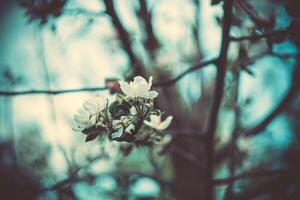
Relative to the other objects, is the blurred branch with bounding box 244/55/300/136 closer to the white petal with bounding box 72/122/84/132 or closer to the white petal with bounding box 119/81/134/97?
the white petal with bounding box 119/81/134/97

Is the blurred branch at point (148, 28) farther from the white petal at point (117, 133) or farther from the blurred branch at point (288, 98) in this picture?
the white petal at point (117, 133)

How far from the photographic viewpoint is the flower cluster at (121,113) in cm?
127

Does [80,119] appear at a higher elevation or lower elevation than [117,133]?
higher

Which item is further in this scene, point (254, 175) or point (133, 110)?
point (254, 175)

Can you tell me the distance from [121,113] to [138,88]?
138 mm

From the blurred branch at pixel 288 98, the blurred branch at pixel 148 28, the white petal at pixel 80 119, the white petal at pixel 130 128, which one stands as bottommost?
the white petal at pixel 130 128

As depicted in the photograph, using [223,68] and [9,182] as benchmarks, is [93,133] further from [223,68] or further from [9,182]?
[9,182]

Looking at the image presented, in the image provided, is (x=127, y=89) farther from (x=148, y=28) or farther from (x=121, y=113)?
(x=148, y=28)

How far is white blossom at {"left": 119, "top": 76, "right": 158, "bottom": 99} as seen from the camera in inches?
49.5

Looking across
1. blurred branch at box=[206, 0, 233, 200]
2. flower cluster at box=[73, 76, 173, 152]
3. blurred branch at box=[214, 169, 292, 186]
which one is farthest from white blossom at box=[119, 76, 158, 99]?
blurred branch at box=[214, 169, 292, 186]

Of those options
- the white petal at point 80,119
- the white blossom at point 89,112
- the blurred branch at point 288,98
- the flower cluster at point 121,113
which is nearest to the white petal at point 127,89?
the flower cluster at point 121,113

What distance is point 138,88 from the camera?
4.15ft

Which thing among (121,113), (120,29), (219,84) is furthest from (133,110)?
(120,29)

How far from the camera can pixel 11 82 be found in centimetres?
373
